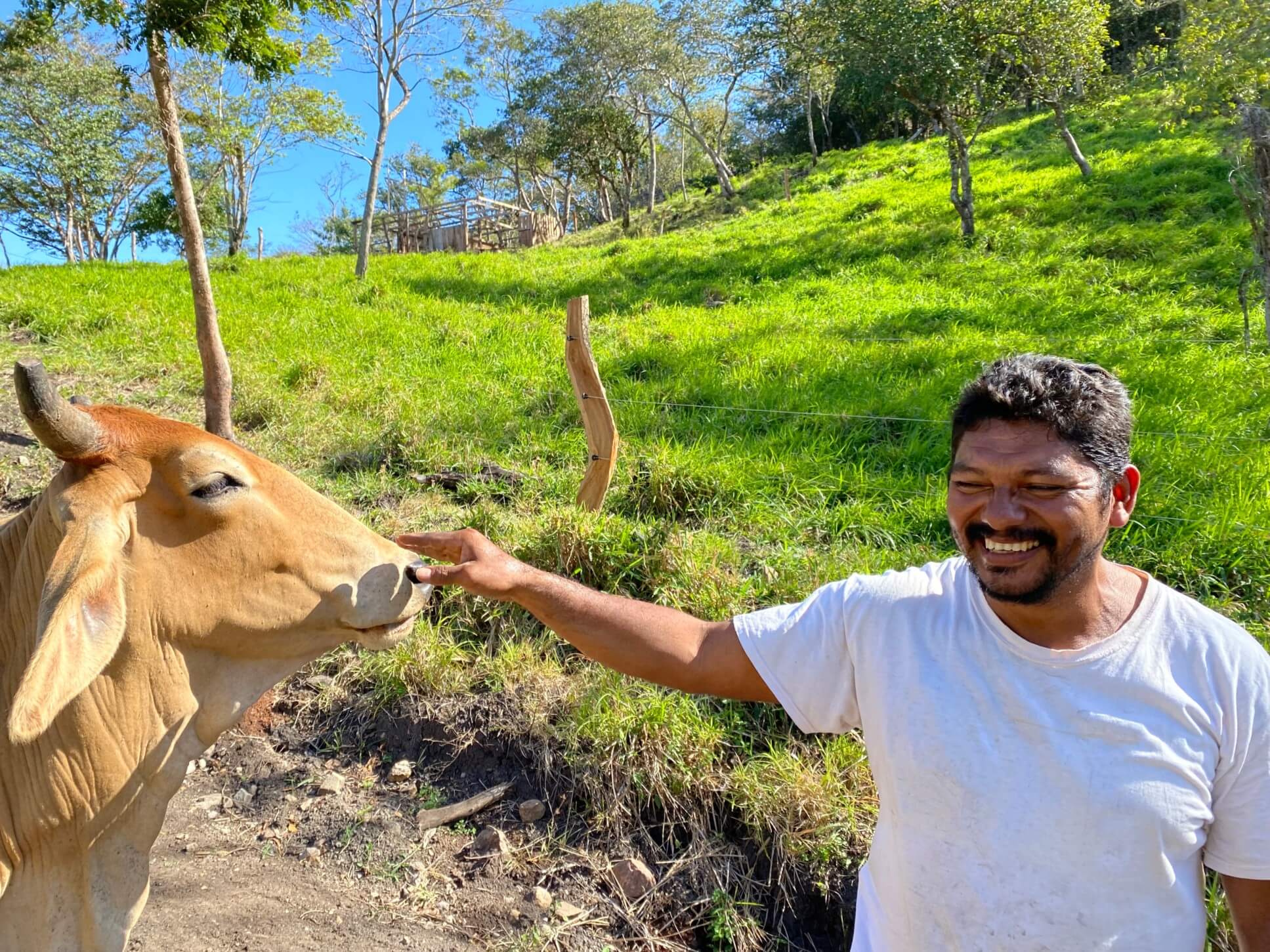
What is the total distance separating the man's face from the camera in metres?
1.38

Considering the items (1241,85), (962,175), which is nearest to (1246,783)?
(1241,85)

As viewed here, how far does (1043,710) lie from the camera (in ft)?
4.44

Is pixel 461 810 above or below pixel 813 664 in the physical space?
below

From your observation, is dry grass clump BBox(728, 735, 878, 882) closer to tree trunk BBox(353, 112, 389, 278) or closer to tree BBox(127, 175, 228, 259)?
tree trunk BBox(353, 112, 389, 278)

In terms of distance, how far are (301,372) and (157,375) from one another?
1328 mm

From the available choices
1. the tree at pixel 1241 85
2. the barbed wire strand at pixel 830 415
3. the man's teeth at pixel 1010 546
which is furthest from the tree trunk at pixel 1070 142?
the man's teeth at pixel 1010 546

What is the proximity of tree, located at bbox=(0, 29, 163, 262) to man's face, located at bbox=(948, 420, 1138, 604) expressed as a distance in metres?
20.2

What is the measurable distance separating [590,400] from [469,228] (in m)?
20.2

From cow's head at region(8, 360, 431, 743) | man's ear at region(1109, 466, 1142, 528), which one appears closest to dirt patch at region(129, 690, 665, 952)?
cow's head at region(8, 360, 431, 743)

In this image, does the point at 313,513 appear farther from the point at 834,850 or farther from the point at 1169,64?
the point at 1169,64

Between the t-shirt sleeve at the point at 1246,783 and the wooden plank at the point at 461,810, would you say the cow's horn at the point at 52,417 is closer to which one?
the wooden plank at the point at 461,810

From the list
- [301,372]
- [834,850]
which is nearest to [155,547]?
[834,850]

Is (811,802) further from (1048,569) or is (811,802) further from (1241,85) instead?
(1241,85)

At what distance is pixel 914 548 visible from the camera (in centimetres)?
362
